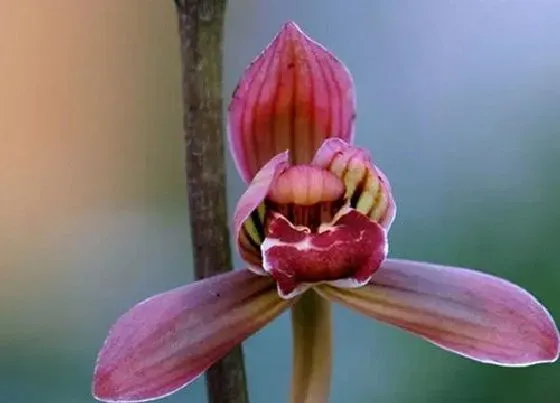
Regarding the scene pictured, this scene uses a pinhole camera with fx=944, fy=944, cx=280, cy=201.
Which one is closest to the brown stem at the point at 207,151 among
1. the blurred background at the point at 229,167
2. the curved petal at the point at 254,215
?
the curved petal at the point at 254,215

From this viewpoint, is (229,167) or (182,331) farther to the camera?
(229,167)

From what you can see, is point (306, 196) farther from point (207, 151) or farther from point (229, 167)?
point (229, 167)

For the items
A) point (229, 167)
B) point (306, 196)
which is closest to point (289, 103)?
point (306, 196)

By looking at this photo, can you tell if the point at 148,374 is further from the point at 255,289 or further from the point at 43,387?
the point at 43,387

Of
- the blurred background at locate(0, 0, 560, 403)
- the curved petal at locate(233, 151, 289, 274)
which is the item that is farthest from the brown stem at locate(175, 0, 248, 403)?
the blurred background at locate(0, 0, 560, 403)

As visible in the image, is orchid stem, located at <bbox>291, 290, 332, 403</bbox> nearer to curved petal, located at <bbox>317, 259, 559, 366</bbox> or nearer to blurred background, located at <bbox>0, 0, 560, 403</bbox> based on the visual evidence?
curved petal, located at <bbox>317, 259, 559, 366</bbox>

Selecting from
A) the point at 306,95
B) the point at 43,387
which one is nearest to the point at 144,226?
the point at 43,387

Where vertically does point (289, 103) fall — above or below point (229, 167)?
above
